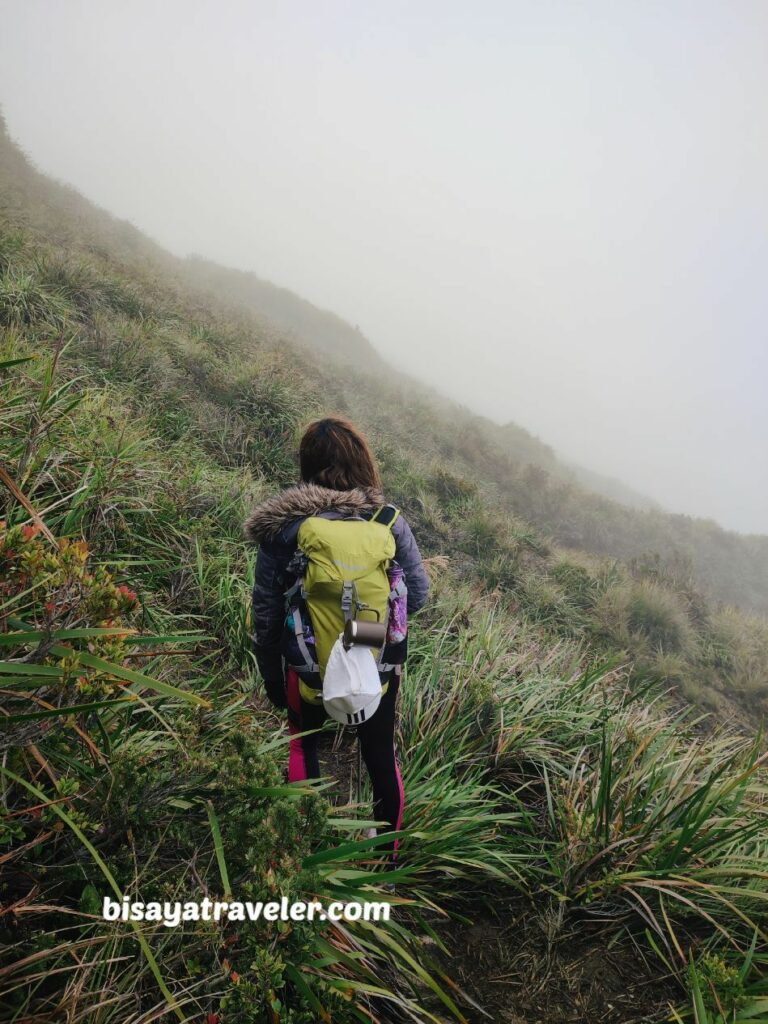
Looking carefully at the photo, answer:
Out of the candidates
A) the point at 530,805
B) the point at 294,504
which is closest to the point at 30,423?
the point at 294,504

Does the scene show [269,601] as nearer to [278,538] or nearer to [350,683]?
[278,538]

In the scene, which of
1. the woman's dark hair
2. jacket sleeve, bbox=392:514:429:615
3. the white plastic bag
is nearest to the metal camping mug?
the white plastic bag

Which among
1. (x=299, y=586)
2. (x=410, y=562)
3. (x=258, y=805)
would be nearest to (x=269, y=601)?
(x=299, y=586)

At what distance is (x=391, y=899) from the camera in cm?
164

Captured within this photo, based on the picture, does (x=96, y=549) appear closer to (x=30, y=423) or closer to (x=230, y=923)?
(x=30, y=423)

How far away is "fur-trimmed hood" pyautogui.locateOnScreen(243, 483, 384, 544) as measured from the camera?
2090mm

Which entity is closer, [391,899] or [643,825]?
[391,899]

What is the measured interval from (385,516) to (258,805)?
1221mm

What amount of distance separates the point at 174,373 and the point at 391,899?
709 centimetres

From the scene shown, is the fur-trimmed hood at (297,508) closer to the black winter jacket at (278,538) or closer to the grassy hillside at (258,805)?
the black winter jacket at (278,538)

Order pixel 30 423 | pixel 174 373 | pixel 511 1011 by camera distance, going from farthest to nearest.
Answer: pixel 174 373 → pixel 30 423 → pixel 511 1011

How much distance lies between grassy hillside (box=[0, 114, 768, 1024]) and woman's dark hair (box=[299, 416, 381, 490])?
889mm

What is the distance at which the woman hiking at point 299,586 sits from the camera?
206 cm

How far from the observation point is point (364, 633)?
1.82 metres
